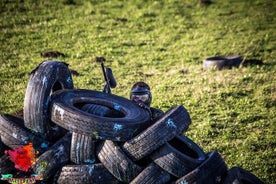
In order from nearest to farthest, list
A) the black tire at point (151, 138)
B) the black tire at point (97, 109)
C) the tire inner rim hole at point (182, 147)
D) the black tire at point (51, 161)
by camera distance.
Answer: the black tire at point (151, 138) < the black tire at point (51, 161) < the black tire at point (97, 109) < the tire inner rim hole at point (182, 147)

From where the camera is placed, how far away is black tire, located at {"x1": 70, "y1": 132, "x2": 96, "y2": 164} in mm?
4926

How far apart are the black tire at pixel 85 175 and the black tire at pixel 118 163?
0.11 m

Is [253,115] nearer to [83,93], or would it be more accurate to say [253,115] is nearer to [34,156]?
[83,93]

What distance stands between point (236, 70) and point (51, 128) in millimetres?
8583

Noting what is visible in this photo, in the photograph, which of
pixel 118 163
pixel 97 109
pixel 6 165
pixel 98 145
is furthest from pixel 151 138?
pixel 6 165

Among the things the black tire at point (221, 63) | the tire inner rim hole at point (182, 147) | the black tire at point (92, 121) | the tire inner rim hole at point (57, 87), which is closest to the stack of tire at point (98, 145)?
the black tire at point (92, 121)

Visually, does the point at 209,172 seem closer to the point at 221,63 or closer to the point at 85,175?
the point at 85,175

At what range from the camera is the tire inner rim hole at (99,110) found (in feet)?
17.3

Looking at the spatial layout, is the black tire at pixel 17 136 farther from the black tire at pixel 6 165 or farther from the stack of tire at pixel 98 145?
the black tire at pixel 6 165

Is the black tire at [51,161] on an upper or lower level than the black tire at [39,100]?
lower

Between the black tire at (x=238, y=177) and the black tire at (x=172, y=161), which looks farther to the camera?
the black tire at (x=238, y=177)

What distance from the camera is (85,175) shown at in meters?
4.82

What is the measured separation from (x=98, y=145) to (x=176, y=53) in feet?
32.4

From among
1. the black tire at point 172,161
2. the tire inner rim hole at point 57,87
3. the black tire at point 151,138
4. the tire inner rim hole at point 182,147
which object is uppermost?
the tire inner rim hole at point 57,87
